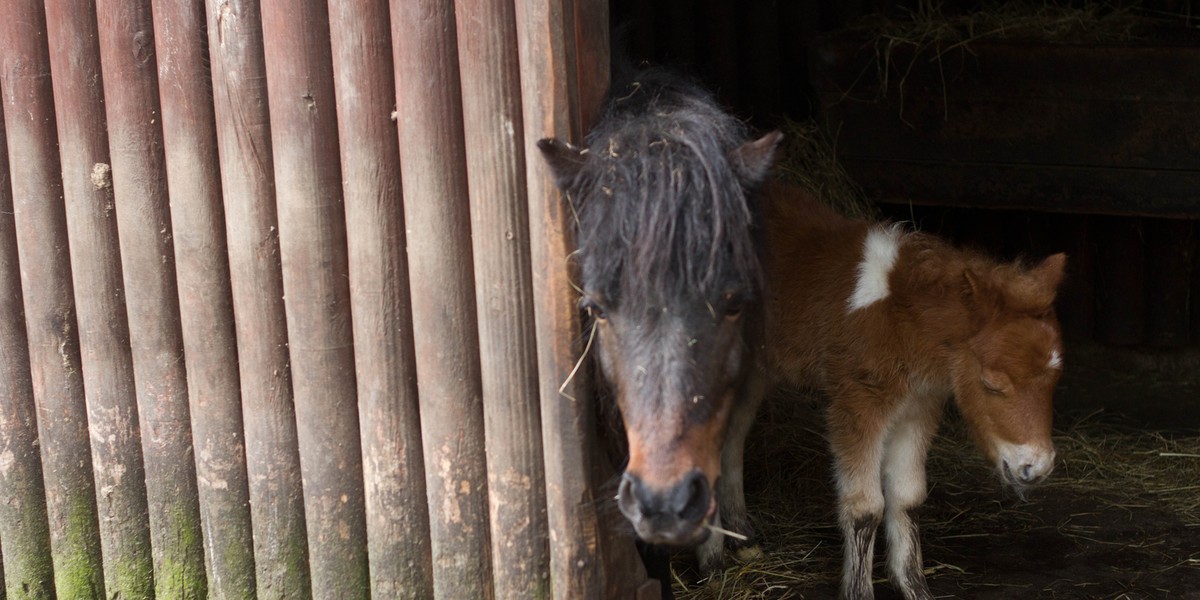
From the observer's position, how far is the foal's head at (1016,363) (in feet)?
15.5

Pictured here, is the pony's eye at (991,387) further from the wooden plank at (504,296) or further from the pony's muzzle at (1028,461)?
the wooden plank at (504,296)

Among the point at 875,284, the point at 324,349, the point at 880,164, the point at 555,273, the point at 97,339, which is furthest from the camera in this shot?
the point at 880,164

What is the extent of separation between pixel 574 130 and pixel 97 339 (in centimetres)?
195

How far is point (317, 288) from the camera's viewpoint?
12.7ft

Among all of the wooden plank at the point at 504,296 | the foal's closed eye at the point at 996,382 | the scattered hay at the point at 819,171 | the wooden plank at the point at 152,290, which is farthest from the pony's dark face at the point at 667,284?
the scattered hay at the point at 819,171

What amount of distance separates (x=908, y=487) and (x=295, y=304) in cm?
281

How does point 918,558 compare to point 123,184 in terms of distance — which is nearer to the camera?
point 123,184

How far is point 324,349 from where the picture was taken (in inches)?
154

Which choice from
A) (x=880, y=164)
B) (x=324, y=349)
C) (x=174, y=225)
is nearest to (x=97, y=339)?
(x=174, y=225)

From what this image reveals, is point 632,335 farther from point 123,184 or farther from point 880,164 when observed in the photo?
point 880,164

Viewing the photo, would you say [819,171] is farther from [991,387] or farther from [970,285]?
[991,387]

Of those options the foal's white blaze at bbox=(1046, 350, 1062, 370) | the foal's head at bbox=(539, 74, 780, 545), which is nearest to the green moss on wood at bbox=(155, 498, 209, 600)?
the foal's head at bbox=(539, 74, 780, 545)

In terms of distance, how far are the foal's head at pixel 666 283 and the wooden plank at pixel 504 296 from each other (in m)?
0.25

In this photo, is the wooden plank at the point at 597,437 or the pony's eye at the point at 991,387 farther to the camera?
the pony's eye at the point at 991,387
